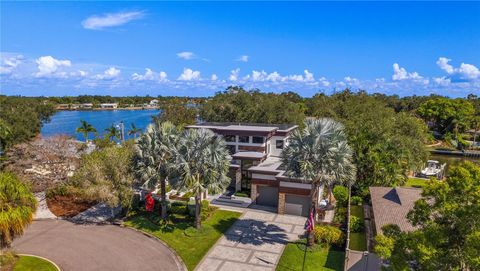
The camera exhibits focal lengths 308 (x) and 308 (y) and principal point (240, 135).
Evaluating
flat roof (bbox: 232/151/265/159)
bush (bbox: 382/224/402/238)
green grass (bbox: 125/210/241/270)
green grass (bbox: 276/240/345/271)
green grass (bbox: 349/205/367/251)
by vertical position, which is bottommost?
green grass (bbox: 349/205/367/251)

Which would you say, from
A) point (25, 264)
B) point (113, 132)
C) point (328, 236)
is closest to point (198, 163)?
point (328, 236)

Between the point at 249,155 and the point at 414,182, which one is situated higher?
the point at 249,155

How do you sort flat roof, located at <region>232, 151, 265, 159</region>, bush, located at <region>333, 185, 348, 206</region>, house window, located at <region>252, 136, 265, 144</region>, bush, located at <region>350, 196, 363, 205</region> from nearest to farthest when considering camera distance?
bush, located at <region>333, 185, 348, 206</region> < bush, located at <region>350, 196, 363, 205</region> < flat roof, located at <region>232, 151, 265, 159</region> < house window, located at <region>252, 136, 265, 144</region>

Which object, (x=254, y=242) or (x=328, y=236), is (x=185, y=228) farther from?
(x=328, y=236)

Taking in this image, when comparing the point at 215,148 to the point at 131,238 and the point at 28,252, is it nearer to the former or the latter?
the point at 131,238

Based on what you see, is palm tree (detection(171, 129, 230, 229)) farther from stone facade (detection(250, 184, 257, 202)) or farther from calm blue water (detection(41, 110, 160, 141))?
calm blue water (detection(41, 110, 160, 141))

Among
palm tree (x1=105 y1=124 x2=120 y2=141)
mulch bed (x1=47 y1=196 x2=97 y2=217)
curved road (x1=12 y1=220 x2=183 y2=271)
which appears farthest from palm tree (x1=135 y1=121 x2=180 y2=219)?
palm tree (x1=105 y1=124 x2=120 y2=141)
